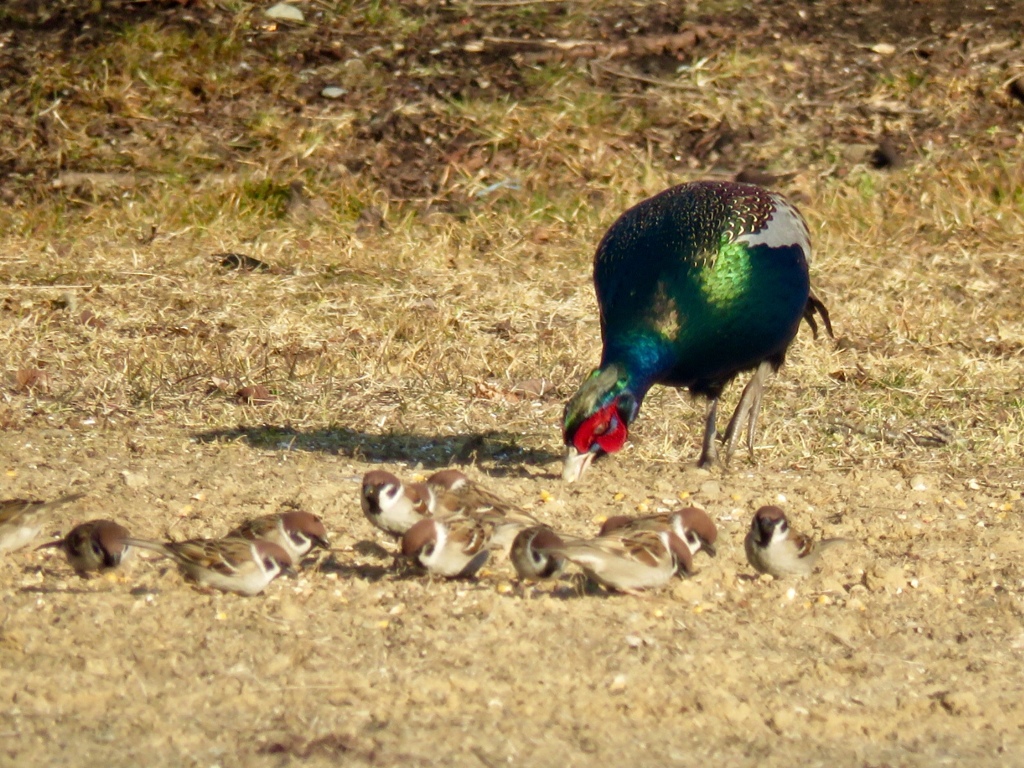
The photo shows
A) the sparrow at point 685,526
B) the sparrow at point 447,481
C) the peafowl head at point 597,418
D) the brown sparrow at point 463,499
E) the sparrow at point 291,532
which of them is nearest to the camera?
the sparrow at point 291,532

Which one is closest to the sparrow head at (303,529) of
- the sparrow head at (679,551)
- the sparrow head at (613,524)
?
the sparrow head at (613,524)

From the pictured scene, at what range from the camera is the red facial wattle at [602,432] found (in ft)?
19.6

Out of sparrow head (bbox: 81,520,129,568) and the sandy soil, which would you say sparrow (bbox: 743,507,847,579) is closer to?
the sandy soil

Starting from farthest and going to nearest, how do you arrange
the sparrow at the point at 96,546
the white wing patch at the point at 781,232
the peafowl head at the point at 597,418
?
the white wing patch at the point at 781,232 → the peafowl head at the point at 597,418 → the sparrow at the point at 96,546

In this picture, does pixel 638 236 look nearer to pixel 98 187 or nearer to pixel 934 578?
pixel 934 578

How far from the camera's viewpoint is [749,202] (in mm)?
6715

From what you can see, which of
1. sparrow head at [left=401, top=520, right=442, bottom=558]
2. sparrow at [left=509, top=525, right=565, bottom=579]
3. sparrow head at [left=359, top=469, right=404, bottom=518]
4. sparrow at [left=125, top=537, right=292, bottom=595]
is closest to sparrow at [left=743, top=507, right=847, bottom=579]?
Answer: sparrow at [left=509, top=525, right=565, bottom=579]

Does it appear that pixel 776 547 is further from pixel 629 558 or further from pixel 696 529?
pixel 629 558

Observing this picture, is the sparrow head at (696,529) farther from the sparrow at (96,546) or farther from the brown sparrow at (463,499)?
the sparrow at (96,546)

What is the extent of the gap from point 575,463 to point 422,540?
1.16 metres

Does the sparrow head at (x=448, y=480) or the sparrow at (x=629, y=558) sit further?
the sparrow head at (x=448, y=480)

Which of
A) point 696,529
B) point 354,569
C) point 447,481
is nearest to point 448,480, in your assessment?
point 447,481

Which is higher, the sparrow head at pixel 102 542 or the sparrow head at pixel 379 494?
the sparrow head at pixel 102 542

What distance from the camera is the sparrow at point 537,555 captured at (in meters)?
4.91
